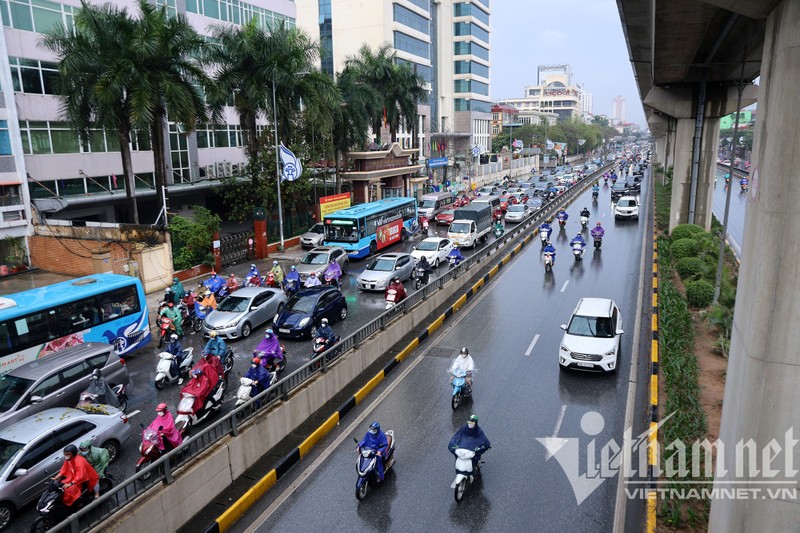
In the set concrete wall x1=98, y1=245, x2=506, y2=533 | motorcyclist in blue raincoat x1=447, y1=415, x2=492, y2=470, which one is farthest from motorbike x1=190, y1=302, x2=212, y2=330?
motorcyclist in blue raincoat x1=447, y1=415, x2=492, y2=470

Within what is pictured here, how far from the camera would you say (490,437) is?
37.6 ft

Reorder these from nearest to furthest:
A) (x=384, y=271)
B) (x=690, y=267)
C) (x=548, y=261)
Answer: (x=690, y=267) < (x=384, y=271) < (x=548, y=261)

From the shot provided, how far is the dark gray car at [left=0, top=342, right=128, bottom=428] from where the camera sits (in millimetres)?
11094

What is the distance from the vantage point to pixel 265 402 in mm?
11289

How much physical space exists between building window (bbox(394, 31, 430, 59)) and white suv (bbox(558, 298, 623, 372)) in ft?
182

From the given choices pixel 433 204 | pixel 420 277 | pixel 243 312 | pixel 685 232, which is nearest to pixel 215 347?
pixel 243 312

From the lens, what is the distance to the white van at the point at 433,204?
145ft

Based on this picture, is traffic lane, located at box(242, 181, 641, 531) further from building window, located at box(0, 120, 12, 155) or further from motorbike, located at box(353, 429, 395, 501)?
building window, located at box(0, 120, 12, 155)

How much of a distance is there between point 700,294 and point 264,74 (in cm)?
2370

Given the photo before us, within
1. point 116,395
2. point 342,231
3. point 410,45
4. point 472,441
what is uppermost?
point 410,45

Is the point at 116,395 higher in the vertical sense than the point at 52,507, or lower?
lower

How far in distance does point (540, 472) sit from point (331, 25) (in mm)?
65108

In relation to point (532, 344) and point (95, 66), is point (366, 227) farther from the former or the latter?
point (532, 344)

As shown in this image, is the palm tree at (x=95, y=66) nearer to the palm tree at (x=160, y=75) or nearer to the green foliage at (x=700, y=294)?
the palm tree at (x=160, y=75)
